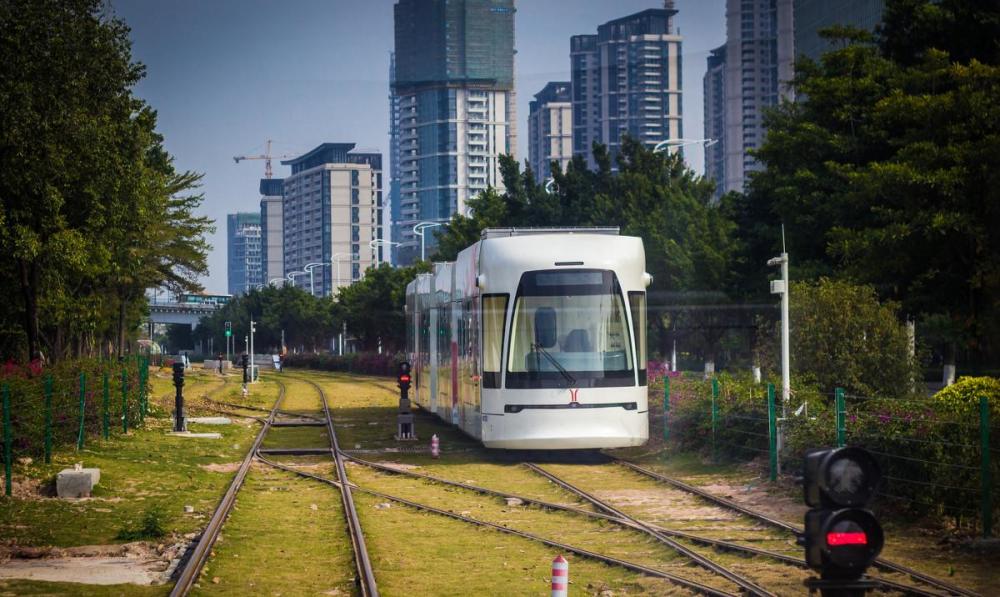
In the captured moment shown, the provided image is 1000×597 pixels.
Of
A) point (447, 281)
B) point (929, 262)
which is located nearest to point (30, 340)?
point (447, 281)

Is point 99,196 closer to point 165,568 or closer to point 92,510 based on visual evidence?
point 92,510

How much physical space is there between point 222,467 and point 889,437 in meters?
11.8

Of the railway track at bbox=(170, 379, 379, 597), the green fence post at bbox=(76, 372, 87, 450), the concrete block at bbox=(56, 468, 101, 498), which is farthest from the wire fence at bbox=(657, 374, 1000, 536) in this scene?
the green fence post at bbox=(76, 372, 87, 450)

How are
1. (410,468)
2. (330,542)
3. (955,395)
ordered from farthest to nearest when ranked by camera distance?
1. (410,468)
2. (955,395)
3. (330,542)

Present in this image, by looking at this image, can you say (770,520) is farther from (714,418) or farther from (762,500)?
(714,418)

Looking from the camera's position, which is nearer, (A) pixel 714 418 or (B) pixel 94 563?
(B) pixel 94 563

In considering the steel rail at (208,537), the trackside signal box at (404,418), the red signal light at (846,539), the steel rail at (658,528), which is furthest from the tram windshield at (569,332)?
the red signal light at (846,539)

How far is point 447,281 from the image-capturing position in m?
27.8

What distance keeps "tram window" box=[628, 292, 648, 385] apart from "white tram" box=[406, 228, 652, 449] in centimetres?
2

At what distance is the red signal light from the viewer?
18.9 feet

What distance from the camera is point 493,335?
854 inches

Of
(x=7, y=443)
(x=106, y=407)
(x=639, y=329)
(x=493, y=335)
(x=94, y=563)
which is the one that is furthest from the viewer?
(x=106, y=407)

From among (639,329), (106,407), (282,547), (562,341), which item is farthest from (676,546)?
(106,407)

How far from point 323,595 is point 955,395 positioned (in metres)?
11.0
